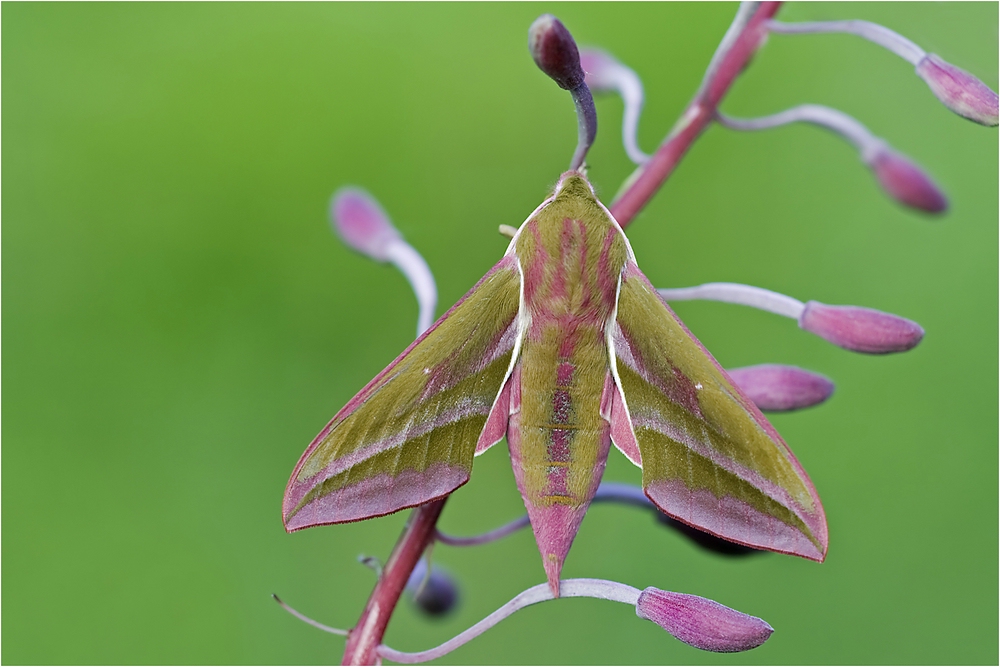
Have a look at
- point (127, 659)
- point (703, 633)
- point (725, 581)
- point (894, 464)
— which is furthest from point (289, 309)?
point (703, 633)

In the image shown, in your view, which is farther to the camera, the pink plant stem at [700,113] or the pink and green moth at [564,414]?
the pink plant stem at [700,113]

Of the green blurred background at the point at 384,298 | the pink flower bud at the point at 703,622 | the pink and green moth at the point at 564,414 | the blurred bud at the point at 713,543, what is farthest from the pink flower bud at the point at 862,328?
the green blurred background at the point at 384,298

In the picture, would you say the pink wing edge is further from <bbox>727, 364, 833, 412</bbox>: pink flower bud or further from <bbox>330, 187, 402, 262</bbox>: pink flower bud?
<bbox>330, 187, 402, 262</bbox>: pink flower bud

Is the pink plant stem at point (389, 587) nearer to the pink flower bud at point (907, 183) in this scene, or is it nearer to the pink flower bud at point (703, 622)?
the pink flower bud at point (703, 622)

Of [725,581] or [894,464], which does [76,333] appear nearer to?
[725,581]

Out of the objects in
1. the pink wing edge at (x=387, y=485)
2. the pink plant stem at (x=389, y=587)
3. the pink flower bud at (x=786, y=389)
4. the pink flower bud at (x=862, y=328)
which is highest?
the pink flower bud at (x=862, y=328)

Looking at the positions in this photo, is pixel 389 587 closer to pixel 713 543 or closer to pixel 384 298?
pixel 713 543
